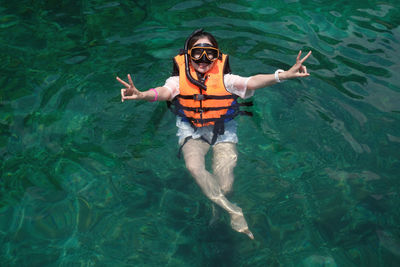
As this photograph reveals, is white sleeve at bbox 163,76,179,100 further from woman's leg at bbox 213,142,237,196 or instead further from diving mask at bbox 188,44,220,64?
woman's leg at bbox 213,142,237,196

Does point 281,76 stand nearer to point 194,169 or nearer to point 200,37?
point 200,37

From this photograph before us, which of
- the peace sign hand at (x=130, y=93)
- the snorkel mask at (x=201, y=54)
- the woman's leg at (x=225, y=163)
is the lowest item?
the woman's leg at (x=225, y=163)

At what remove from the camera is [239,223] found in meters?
4.21

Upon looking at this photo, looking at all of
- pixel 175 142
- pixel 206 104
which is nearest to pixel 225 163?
pixel 206 104

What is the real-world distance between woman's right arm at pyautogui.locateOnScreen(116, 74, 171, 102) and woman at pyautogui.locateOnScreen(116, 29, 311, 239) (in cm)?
1

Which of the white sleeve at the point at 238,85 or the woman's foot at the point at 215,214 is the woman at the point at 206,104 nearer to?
the white sleeve at the point at 238,85

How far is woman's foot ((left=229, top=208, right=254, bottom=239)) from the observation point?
4.16 meters

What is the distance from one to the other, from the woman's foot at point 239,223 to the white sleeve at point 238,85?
1.47m

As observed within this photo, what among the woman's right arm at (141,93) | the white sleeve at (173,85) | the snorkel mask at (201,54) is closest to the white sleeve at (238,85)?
the snorkel mask at (201,54)

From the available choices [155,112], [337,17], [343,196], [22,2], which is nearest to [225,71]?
[155,112]

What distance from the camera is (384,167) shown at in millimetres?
4910

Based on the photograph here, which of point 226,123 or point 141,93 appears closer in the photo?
point 141,93

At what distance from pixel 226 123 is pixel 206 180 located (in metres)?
0.97

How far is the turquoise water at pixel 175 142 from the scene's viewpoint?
4.20 meters
